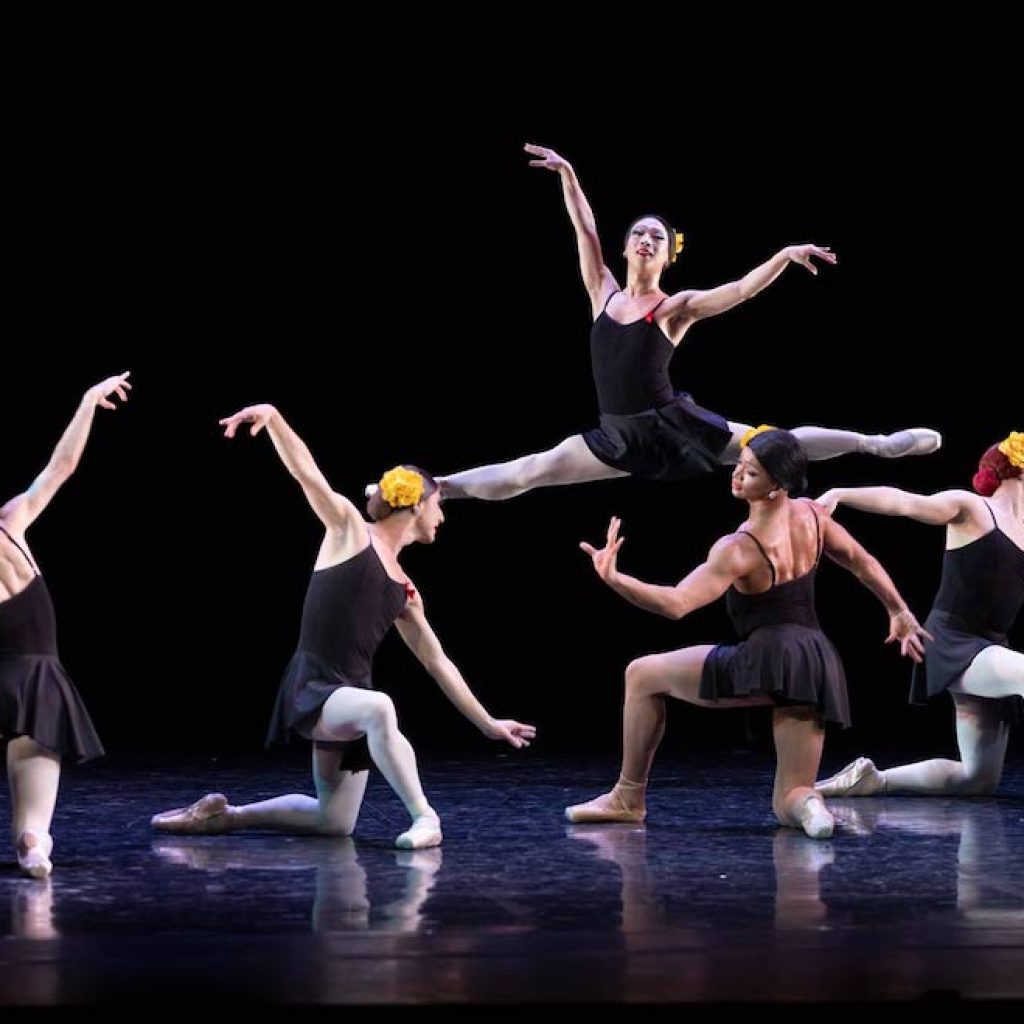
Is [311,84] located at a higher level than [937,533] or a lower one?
higher

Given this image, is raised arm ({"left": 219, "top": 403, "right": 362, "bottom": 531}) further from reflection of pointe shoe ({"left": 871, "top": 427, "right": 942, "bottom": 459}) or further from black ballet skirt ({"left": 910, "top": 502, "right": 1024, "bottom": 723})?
black ballet skirt ({"left": 910, "top": 502, "right": 1024, "bottom": 723})

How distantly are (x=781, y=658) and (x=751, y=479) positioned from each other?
51 cm

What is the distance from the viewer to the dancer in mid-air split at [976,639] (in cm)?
616

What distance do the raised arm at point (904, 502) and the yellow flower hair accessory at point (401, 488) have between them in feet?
3.83

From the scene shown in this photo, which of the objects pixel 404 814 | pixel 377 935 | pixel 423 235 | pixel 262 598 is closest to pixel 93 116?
pixel 423 235

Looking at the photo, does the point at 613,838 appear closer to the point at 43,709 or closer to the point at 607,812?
the point at 607,812

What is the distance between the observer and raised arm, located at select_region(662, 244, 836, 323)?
5621 millimetres

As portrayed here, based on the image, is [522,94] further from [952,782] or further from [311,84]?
[952,782]

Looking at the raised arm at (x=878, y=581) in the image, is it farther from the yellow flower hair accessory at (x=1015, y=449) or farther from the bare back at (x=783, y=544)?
the yellow flower hair accessory at (x=1015, y=449)

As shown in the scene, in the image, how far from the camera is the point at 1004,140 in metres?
7.91

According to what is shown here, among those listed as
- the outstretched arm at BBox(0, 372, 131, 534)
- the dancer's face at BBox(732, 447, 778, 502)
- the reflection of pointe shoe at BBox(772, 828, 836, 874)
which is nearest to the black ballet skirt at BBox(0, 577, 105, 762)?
the outstretched arm at BBox(0, 372, 131, 534)

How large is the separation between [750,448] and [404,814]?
1527 millimetres

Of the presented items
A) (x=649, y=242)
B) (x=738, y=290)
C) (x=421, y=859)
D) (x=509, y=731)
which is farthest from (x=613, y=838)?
(x=649, y=242)

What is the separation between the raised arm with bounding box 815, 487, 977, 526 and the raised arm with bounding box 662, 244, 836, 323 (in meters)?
0.65
